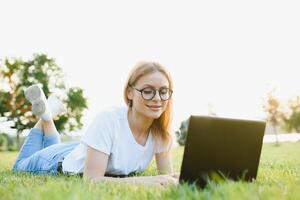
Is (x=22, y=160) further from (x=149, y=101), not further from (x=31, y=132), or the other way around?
(x=149, y=101)

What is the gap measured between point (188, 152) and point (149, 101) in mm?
1120

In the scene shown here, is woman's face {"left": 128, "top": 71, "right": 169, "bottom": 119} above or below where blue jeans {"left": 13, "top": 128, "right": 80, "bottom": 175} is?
above

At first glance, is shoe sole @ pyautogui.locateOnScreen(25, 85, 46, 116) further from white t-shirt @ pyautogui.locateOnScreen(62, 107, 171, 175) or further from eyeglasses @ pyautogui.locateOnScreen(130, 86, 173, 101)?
eyeglasses @ pyautogui.locateOnScreen(130, 86, 173, 101)

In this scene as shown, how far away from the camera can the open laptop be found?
325cm

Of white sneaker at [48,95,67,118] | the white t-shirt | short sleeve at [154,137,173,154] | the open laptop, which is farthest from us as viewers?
white sneaker at [48,95,67,118]

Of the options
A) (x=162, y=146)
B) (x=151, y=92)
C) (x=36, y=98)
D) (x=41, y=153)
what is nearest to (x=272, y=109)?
(x=36, y=98)

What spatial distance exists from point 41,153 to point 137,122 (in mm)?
1966

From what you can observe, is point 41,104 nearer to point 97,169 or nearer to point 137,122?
point 137,122

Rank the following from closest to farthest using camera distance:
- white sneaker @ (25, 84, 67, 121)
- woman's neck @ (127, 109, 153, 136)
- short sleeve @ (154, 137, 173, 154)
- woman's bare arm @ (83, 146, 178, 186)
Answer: woman's bare arm @ (83, 146, 178, 186)
woman's neck @ (127, 109, 153, 136)
short sleeve @ (154, 137, 173, 154)
white sneaker @ (25, 84, 67, 121)

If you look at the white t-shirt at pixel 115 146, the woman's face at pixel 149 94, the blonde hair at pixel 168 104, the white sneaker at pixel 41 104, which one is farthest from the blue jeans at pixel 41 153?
the woman's face at pixel 149 94

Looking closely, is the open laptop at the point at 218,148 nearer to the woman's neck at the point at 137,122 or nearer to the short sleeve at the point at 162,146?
the woman's neck at the point at 137,122

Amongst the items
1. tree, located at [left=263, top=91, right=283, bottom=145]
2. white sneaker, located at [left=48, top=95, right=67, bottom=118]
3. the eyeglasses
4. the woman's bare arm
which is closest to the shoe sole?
white sneaker, located at [left=48, top=95, right=67, bottom=118]

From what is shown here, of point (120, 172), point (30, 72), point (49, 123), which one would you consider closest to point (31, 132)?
point (49, 123)

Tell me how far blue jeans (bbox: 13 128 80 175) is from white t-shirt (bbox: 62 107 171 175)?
0.49 metres
